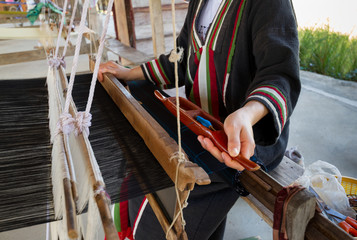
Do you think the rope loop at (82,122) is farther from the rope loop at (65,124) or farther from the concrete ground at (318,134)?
the concrete ground at (318,134)

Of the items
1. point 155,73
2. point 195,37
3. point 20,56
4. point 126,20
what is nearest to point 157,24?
point 126,20

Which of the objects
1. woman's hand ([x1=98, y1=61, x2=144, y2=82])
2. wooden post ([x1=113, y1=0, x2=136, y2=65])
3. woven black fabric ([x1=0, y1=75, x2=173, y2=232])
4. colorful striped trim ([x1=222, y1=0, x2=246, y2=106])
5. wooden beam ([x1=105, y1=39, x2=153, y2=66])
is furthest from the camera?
wooden post ([x1=113, y1=0, x2=136, y2=65])

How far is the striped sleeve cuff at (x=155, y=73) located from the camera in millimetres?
1486

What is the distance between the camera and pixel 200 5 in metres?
1.19

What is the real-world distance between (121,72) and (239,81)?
0.72 meters

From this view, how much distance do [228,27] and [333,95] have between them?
3744mm

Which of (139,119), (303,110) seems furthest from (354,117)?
(139,119)

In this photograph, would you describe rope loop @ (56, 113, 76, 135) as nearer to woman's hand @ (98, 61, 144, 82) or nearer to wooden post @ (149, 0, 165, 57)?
woman's hand @ (98, 61, 144, 82)

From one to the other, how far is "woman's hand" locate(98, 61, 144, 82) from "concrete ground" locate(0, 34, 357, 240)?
1268 mm

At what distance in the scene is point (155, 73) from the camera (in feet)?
4.92

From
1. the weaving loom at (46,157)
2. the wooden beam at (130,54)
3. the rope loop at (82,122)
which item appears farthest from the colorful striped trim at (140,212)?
the wooden beam at (130,54)

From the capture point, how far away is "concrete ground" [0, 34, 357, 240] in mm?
2104

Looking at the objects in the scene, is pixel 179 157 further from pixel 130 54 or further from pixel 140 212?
pixel 130 54

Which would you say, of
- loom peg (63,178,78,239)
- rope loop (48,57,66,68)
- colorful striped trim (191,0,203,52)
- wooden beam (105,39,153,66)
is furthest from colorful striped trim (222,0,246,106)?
wooden beam (105,39,153,66)
